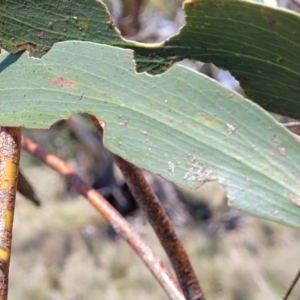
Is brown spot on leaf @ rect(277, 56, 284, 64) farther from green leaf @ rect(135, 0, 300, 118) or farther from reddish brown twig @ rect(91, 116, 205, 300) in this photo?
reddish brown twig @ rect(91, 116, 205, 300)

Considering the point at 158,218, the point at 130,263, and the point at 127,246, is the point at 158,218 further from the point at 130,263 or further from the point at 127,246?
the point at 127,246

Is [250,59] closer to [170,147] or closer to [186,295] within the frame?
[170,147]

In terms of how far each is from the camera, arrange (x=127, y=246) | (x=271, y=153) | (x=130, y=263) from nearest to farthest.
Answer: (x=271, y=153) < (x=130, y=263) < (x=127, y=246)

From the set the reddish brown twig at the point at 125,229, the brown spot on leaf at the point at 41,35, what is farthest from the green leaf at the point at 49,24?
the reddish brown twig at the point at 125,229

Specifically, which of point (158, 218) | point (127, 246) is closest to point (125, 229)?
point (158, 218)

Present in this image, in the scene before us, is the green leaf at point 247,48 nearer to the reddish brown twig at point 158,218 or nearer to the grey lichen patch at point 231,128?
the grey lichen patch at point 231,128

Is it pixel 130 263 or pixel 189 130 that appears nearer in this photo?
pixel 189 130

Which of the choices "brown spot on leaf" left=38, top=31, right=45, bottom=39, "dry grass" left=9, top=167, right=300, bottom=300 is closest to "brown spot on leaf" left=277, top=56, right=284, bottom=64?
"brown spot on leaf" left=38, top=31, right=45, bottom=39
